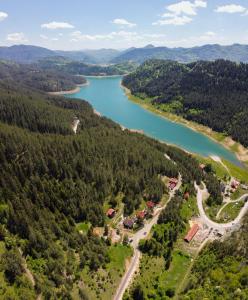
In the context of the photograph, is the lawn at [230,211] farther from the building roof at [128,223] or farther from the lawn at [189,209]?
the building roof at [128,223]

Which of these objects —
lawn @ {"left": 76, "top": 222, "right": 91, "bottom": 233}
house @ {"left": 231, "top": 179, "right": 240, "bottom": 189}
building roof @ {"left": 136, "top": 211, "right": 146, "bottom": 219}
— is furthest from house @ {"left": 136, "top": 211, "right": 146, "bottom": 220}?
house @ {"left": 231, "top": 179, "right": 240, "bottom": 189}

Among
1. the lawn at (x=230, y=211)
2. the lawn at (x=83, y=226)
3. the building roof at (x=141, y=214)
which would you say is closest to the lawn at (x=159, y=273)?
the building roof at (x=141, y=214)

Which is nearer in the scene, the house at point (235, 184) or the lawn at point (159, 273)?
the lawn at point (159, 273)

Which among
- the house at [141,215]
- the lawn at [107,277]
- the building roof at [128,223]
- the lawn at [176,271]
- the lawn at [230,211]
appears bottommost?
the lawn at [176,271]

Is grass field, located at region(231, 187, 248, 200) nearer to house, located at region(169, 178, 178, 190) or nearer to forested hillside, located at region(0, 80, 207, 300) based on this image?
forested hillside, located at region(0, 80, 207, 300)

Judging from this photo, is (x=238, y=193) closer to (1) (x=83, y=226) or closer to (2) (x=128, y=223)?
(2) (x=128, y=223)

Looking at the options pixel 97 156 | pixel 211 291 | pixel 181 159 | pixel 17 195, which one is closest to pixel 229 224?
pixel 211 291
